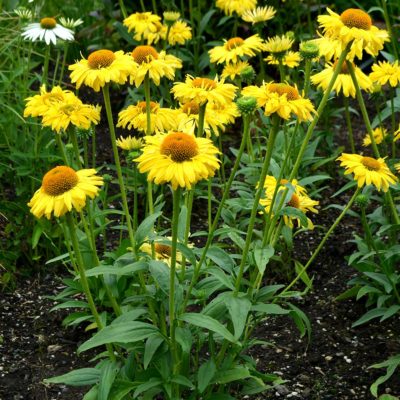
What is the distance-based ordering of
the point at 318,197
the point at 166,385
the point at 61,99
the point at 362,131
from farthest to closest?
1. the point at 362,131
2. the point at 318,197
3. the point at 61,99
4. the point at 166,385

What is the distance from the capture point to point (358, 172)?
8.21ft

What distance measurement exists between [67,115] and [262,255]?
694 mm

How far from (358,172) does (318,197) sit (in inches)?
53.8

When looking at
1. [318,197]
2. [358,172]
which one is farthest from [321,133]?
[358,172]

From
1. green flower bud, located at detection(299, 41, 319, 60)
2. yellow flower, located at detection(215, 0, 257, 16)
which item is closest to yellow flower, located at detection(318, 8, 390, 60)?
green flower bud, located at detection(299, 41, 319, 60)

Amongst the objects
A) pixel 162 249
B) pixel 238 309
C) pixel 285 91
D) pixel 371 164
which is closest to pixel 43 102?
pixel 162 249

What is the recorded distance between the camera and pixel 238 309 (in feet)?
6.82

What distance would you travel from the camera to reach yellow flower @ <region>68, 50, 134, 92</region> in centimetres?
218

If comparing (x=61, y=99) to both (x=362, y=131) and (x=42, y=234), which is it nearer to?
(x=42, y=234)

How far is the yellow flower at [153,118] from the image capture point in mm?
2480

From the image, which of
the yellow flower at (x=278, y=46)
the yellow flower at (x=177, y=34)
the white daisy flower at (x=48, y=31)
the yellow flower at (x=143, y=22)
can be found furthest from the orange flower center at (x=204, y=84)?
the yellow flower at (x=177, y=34)

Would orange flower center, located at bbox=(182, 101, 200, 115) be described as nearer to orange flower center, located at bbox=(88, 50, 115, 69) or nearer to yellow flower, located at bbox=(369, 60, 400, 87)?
orange flower center, located at bbox=(88, 50, 115, 69)

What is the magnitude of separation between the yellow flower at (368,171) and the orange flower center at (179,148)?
80cm

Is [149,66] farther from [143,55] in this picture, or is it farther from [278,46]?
[278,46]
